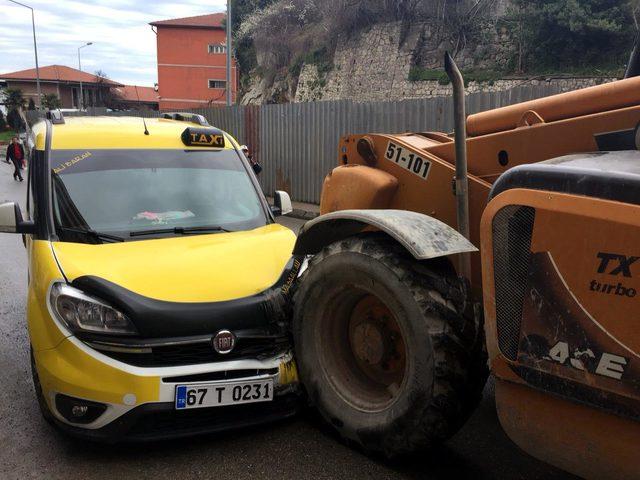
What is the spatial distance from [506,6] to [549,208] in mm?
32509

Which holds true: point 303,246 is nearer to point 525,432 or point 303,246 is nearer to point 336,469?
point 336,469

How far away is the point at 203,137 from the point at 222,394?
2375 millimetres

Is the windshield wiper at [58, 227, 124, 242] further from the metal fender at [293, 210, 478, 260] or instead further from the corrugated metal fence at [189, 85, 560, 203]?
the corrugated metal fence at [189, 85, 560, 203]

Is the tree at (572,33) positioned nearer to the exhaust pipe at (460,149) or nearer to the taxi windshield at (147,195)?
the taxi windshield at (147,195)

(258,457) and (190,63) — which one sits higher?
(190,63)

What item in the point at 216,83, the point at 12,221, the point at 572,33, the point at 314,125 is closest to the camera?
the point at 12,221

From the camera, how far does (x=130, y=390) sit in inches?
120

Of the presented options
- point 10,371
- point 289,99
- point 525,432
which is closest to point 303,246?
point 525,432

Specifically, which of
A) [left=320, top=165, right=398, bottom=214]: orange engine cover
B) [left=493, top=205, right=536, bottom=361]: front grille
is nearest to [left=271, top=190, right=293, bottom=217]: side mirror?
[left=320, top=165, right=398, bottom=214]: orange engine cover

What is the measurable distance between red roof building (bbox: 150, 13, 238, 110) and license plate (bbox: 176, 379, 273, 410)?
62099 millimetres

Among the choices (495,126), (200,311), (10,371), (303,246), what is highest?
(495,126)

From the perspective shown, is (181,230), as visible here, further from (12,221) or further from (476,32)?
(476,32)

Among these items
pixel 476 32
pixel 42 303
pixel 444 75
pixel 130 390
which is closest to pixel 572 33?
pixel 476 32

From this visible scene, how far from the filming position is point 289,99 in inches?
1548
